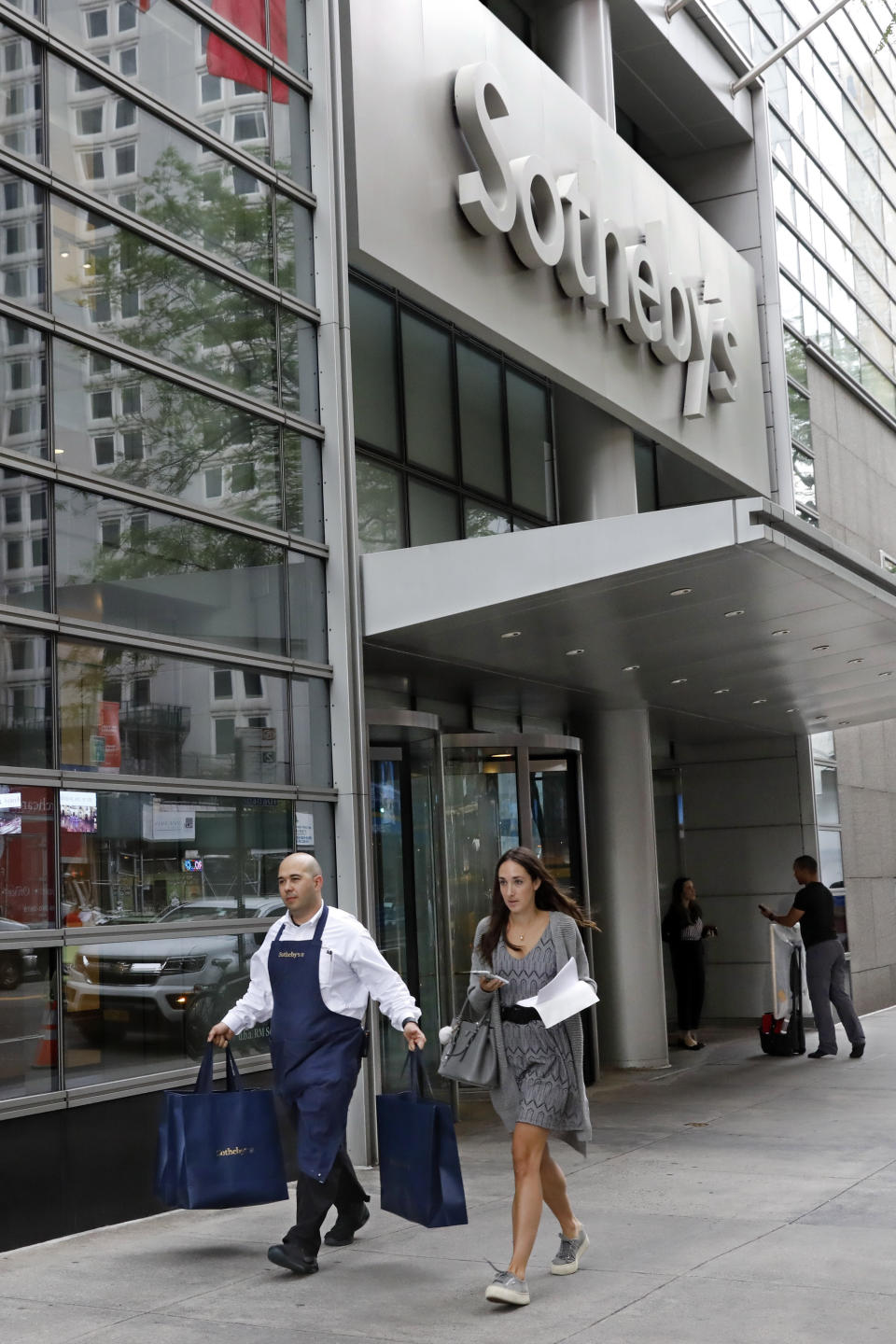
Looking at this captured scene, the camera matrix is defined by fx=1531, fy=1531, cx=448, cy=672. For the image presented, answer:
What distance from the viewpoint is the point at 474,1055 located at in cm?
639

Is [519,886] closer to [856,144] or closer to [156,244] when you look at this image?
[156,244]

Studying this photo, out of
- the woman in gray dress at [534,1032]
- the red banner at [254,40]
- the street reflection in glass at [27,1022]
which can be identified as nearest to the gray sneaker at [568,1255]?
the woman in gray dress at [534,1032]

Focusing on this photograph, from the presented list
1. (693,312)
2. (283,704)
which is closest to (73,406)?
(283,704)

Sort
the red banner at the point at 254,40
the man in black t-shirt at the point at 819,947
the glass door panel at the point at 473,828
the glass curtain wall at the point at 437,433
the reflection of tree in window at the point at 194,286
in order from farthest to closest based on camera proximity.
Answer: the man in black t-shirt at the point at 819,947 → the glass curtain wall at the point at 437,433 → the glass door panel at the point at 473,828 → the red banner at the point at 254,40 → the reflection of tree in window at the point at 194,286

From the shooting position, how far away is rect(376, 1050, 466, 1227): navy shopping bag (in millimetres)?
6359

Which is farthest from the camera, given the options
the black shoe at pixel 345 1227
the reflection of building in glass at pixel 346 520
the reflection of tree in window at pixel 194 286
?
the reflection of tree in window at pixel 194 286

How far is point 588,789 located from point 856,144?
13.4m

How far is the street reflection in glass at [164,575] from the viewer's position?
8.02 meters

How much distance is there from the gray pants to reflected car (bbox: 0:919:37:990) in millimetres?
9291

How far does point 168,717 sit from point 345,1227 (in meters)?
2.96

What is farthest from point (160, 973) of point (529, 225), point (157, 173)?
point (529, 225)

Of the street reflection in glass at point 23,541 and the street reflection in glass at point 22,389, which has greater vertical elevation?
the street reflection in glass at point 22,389

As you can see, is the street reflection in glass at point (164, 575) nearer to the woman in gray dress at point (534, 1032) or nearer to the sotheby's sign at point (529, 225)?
→ the sotheby's sign at point (529, 225)

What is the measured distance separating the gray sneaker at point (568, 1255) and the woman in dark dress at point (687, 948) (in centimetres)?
997
